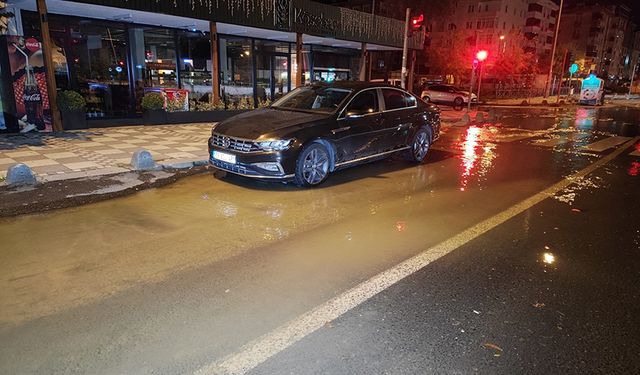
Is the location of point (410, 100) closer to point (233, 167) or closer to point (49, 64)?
point (233, 167)

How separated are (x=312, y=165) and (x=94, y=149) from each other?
5582 millimetres

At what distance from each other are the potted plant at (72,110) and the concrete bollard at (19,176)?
236 inches

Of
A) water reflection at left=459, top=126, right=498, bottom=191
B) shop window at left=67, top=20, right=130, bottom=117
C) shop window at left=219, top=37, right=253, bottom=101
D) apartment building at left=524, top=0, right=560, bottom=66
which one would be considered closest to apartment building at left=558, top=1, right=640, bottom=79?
apartment building at left=524, top=0, right=560, bottom=66

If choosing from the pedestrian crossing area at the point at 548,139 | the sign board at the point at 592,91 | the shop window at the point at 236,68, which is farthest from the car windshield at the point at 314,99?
the sign board at the point at 592,91

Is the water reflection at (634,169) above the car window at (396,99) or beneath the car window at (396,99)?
beneath

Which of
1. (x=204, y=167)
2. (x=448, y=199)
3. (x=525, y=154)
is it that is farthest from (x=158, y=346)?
(x=525, y=154)

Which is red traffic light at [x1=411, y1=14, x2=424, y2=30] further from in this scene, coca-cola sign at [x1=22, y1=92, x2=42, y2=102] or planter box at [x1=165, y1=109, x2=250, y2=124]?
coca-cola sign at [x1=22, y1=92, x2=42, y2=102]

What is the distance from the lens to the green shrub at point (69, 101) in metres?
12.1

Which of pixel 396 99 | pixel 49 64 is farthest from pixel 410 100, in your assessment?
pixel 49 64

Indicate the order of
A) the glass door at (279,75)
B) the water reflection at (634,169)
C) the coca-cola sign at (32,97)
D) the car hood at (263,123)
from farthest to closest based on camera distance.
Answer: the glass door at (279,75), the coca-cola sign at (32,97), the water reflection at (634,169), the car hood at (263,123)

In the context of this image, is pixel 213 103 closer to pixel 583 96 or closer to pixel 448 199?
pixel 448 199

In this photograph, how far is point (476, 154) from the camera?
11.5 meters

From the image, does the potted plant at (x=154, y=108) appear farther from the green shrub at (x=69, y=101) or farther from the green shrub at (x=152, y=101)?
the green shrub at (x=69, y=101)

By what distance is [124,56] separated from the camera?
47.5ft
